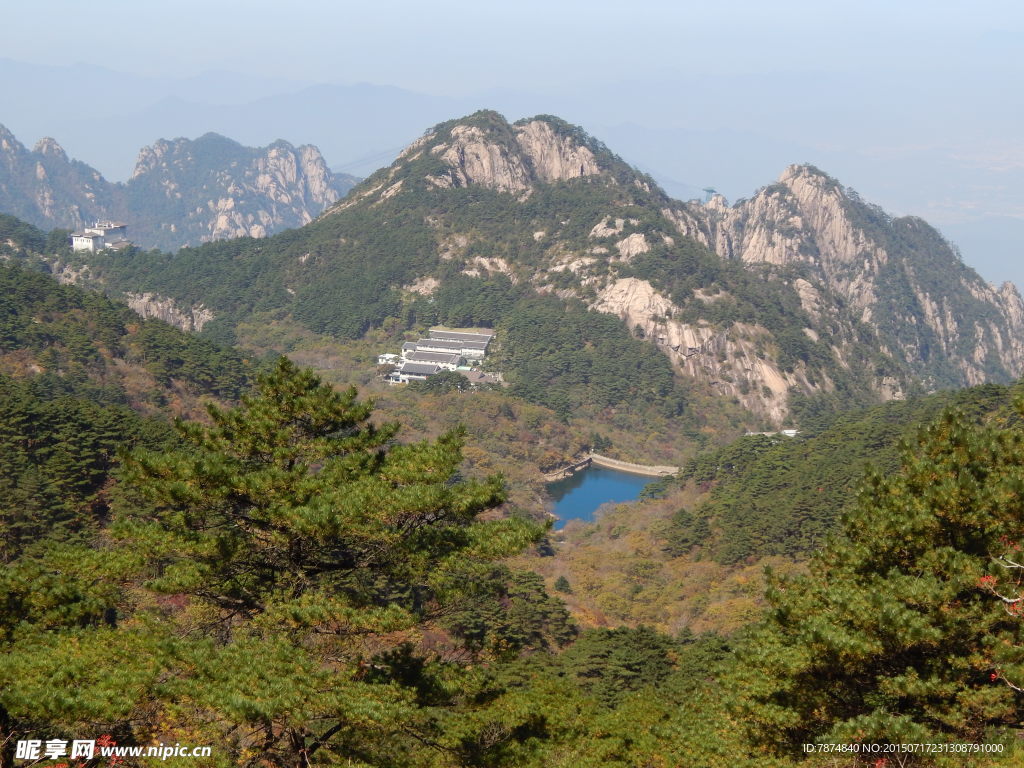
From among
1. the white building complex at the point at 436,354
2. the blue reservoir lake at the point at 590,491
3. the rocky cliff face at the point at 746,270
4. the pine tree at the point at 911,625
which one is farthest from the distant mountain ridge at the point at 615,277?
the pine tree at the point at 911,625

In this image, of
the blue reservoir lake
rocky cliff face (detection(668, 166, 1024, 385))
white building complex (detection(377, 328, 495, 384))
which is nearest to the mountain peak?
rocky cliff face (detection(668, 166, 1024, 385))

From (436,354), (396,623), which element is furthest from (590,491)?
(396,623)

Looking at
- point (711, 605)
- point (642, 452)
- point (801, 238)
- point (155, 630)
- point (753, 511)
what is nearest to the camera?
point (155, 630)

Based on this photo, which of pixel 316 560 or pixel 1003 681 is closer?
pixel 1003 681

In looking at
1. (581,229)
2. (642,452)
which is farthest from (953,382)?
(642,452)

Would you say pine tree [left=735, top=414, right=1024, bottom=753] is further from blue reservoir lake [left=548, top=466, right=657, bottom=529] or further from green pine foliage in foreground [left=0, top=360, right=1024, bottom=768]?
blue reservoir lake [left=548, top=466, right=657, bottom=529]

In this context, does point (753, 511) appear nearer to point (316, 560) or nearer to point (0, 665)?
point (316, 560)
